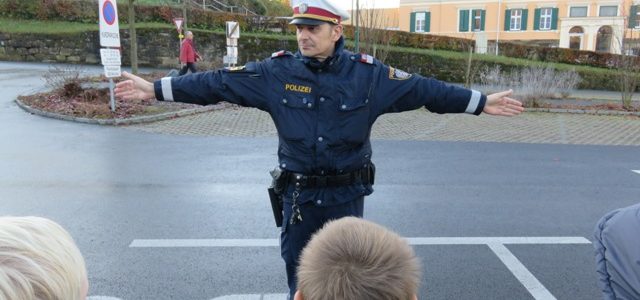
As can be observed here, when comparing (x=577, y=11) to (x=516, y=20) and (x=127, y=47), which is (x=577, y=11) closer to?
(x=516, y=20)

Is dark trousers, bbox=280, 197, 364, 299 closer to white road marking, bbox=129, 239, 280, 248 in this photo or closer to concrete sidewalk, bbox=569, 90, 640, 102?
white road marking, bbox=129, 239, 280, 248

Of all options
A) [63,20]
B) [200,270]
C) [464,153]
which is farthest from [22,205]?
[63,20]

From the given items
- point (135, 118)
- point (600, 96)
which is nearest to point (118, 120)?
point (135, 118)

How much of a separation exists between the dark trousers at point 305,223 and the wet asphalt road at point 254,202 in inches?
38.7

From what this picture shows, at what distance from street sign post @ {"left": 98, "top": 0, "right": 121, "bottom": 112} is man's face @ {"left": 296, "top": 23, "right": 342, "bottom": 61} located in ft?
34.4

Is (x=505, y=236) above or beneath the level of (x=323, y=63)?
beneath

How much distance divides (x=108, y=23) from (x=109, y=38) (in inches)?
13.6

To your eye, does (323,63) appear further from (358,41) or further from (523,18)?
(523,18)

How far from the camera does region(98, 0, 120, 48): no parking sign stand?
1216 cm

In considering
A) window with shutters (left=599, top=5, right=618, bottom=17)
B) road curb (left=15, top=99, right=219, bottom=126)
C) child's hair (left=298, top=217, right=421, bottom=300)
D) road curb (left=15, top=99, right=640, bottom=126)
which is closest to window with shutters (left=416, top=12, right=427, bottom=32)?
window with shutters (left=599, top=5, right=618, bottom=17)

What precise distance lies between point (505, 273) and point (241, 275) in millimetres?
2100

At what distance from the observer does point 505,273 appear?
4238 millimetres

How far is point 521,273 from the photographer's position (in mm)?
4242

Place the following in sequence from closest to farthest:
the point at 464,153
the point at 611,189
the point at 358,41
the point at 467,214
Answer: the point at 467,214 → the point at 611,189 → the point at 464,153 → the point at 358,41
